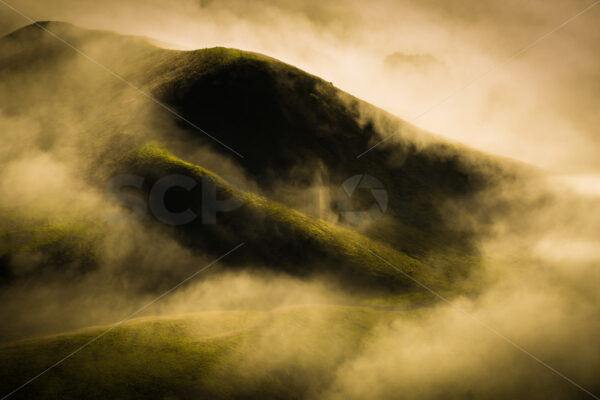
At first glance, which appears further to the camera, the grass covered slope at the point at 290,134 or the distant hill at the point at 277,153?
the grass covered slope at the point at 290,134

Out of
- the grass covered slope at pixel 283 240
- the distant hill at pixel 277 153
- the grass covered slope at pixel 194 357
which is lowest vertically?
the grass covered slope at pixel 194 357

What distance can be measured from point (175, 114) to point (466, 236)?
6353 cm

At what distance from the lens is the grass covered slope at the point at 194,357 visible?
23.4m

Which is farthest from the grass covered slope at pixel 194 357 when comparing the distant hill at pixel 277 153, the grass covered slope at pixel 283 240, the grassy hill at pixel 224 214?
the distant hill at pixel 277 153

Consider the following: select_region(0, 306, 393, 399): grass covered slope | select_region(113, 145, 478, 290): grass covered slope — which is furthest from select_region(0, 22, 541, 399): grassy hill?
select_region(113, 145, 478, 290): grass covered slope

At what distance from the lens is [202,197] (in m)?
50.4

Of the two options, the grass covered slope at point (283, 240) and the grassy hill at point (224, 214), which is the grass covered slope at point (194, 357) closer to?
the grassy hill at point (224, 214)

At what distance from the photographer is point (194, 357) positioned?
2756 centimetres

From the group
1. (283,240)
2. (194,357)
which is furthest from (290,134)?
(194,357)

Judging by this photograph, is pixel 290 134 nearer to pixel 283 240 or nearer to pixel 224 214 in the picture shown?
pixel 224 214

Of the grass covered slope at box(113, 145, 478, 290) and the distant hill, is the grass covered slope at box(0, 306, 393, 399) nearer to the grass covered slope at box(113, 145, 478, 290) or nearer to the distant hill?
the grass covered slope at box(113, 145, 478, 290)

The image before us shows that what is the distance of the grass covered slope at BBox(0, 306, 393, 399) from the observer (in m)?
23.4

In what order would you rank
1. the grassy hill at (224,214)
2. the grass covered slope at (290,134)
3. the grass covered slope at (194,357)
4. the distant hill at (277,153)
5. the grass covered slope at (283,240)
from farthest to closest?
the grass covered slope at (290,134) < the distant hill at (277,153) < the grass covered slope at (283,240) < the grassy hill at (224,214) < the grass covered slope at (194,357)

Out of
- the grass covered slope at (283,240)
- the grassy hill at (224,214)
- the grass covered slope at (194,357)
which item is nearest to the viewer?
the grass covered slope at (194,357)
